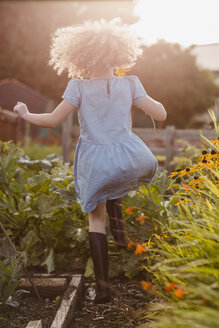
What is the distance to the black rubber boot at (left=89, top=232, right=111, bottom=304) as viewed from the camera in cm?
230

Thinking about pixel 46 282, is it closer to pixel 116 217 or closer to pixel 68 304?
pixel 68 304

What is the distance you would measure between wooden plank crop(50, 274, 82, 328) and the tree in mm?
22116

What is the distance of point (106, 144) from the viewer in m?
2.38

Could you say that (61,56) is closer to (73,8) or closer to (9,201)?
(9,201)

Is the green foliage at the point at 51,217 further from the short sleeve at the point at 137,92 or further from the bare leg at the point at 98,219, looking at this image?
the short sleeve at the point at 137,92

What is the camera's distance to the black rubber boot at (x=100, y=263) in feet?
7.54

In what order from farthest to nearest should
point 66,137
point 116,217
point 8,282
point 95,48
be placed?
point 66,137
point 116,217
point 95,48
point 8,282

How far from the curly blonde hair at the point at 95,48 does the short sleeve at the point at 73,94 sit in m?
0.10

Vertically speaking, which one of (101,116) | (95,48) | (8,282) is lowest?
(8,282)

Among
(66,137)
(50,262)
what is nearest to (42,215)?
(50,262)

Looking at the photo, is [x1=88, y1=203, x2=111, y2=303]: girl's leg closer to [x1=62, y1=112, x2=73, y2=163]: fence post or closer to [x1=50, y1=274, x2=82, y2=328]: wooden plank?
[x1=50, y1=274, x2=82, y2=328]: wooden plank

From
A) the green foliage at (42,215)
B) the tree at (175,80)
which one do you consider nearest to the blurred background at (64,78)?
the tree at (175,80)

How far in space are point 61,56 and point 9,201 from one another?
133cm

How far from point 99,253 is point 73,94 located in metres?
0.96
